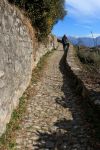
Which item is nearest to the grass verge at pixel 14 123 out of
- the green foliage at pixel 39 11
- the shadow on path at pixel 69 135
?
the shadow on path at pixel 69 135

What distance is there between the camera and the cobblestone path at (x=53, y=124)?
765cm

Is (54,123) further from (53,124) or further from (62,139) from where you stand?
(62,139)

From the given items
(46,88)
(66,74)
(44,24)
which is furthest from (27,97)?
(44,24)

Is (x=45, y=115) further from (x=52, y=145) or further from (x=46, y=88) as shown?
(x=46, y=88)

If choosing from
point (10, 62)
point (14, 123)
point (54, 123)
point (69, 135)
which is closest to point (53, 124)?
point (54, 123)

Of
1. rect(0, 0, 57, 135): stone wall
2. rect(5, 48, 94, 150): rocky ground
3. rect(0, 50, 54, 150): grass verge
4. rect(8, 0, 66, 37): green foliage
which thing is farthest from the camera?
rect(8, 0, 66, 37): green foliage

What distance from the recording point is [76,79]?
45.1 ft

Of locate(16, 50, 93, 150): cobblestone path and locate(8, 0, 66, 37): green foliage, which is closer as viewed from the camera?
locate(16, 50, 93, 150): cobblestone path

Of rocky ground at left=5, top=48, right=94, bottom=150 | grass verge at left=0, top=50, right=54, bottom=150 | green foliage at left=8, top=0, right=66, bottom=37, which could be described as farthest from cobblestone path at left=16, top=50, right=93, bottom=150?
green foliage at left=8, top=0, right=66, bottom=37

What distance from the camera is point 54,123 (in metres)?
9.04

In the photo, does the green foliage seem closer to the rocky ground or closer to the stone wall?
the rocky ground

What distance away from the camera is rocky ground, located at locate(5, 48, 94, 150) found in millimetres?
7648

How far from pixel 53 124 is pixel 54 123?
9cm

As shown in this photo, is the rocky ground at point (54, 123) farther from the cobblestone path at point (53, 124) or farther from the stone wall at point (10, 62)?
the stone wall at point (10, 62)
